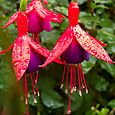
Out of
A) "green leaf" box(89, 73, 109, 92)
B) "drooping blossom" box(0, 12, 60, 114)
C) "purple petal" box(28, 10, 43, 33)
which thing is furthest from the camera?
"green leaf" box(89, 73, 109, 92)

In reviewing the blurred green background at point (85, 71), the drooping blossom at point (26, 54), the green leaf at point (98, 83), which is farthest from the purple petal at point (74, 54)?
the green leaf at point (98, 83)

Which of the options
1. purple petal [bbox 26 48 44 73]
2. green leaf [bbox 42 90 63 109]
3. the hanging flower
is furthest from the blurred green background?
purple petal [bbox 26 48 44 73]

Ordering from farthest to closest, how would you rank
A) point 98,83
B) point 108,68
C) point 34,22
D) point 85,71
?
1. point 98,83
2. point 108,68
3. point 85,71
4. point 34,22

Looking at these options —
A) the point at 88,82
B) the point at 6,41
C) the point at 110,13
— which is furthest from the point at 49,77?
the point at 6,41

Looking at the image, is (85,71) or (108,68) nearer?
(85,71)

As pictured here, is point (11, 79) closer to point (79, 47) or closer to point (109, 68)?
point (79, 47)

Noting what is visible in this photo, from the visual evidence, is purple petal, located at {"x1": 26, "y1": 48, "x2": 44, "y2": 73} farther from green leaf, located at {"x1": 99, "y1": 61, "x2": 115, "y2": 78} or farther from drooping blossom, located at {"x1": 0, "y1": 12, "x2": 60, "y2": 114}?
green leaf, located at {"x1": 99, "y1": 61, "x2": 115, "y2": 78}

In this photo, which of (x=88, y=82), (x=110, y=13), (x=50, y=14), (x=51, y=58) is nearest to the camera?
(x=51, y=58)

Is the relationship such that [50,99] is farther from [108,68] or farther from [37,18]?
[37,18]

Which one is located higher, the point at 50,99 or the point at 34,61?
the point at 34,61

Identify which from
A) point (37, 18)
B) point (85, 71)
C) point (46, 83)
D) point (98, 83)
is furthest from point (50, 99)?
point (37, 18)

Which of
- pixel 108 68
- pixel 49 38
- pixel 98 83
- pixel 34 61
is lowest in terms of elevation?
pixel 98 83
